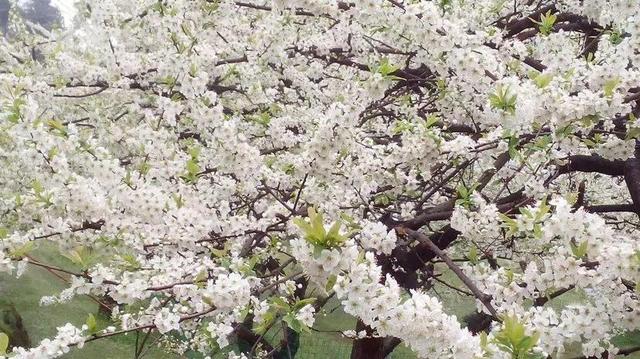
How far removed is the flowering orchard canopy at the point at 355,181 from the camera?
298 centimetres

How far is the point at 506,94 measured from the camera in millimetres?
3697

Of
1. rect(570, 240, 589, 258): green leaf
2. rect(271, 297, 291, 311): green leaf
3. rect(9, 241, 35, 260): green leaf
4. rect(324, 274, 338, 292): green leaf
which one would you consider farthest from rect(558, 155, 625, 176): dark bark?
rect(9, 241, 35, 260): green leaf

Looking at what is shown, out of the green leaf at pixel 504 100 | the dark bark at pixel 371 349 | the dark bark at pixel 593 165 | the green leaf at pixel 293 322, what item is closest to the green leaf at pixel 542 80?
the green leaf at pixel 504 100

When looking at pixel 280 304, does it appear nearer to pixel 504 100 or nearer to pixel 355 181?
pixel 504 100

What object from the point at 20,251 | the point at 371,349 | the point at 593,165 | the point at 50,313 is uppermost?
the point at 20,251

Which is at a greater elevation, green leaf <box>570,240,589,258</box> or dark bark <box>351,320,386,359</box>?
green leaf <box>570,240,589,258</box>

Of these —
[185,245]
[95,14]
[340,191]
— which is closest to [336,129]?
[340,191]

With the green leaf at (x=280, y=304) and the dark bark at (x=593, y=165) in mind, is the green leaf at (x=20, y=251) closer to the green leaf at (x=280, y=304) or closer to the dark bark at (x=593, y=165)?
the green leaf at (x=280, y=304)

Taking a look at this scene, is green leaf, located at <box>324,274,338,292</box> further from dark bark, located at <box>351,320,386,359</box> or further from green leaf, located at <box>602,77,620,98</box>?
dark bark, located at <box>351,320,386,359</box>

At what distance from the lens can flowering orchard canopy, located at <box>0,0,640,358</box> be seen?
2982 millimetres

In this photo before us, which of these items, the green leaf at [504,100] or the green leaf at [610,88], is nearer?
the green leaf at [610,88]

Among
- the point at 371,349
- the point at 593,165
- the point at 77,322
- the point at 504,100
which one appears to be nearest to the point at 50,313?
the point at 77,322

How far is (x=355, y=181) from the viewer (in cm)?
489

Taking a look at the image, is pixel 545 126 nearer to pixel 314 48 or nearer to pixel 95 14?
pixel 314 48
